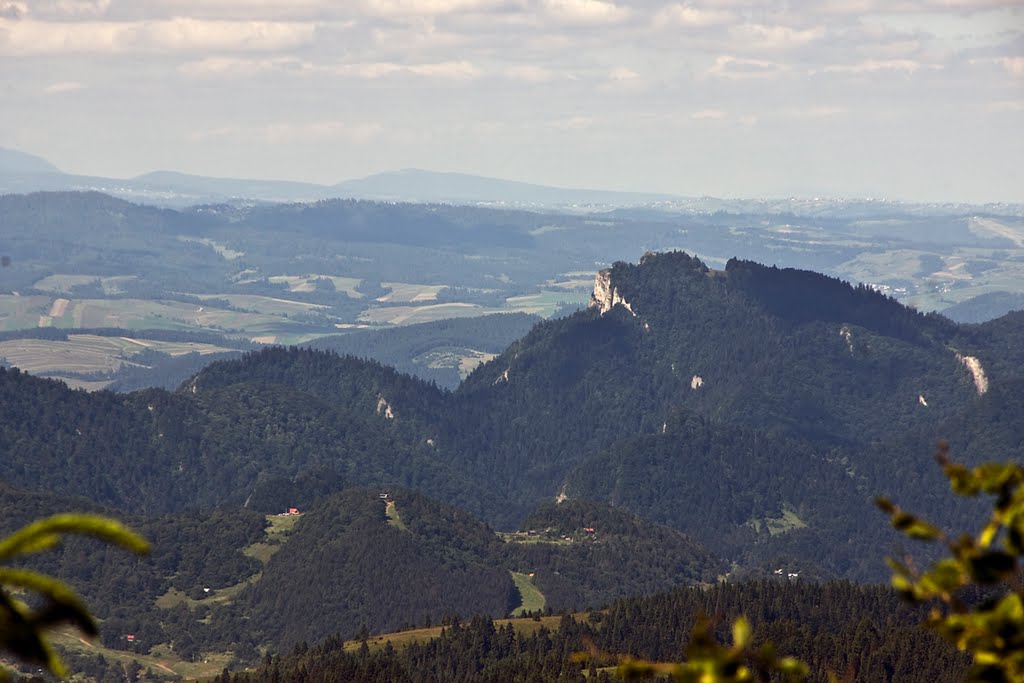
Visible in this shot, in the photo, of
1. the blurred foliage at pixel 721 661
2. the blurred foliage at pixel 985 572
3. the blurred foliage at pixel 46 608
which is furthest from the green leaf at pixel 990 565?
the blurred foliage at pixel 46 608

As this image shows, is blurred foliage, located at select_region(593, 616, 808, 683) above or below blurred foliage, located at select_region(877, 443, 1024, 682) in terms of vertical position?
below

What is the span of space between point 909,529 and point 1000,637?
1.98 m

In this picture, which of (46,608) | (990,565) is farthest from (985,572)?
(46,608)

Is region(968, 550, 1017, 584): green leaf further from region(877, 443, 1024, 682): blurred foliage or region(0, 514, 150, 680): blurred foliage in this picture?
region(0, 514, 150, 680): blurred foliage

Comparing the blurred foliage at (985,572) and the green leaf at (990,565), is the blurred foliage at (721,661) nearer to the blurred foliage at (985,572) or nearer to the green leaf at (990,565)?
the blurred foliage at (985,572)

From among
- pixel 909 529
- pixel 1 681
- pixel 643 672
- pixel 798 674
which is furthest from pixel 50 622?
pixel 909 529

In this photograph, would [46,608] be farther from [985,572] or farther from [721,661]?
[985,572]

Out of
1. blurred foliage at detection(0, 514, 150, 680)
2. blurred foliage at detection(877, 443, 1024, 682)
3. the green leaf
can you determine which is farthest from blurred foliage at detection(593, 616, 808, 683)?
blurred foliage at detection(0, 514, 150, 680)

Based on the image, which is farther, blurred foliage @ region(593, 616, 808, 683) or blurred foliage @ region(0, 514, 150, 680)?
blurred foliage @ region(593, 616, 808, 683)

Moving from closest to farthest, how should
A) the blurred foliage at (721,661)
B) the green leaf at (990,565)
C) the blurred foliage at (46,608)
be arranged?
the blurred foliage at (46,608)
the blurred foliage at (721,661)
the green leaf at (990,565)

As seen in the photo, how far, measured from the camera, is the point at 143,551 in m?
22.2

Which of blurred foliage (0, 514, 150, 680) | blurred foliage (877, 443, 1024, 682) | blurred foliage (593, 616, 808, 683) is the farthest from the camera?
blurred foliage (877, 443, 1024, 682)

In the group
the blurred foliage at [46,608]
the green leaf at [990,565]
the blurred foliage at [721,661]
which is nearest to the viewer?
the blurred foliage at [46,608]

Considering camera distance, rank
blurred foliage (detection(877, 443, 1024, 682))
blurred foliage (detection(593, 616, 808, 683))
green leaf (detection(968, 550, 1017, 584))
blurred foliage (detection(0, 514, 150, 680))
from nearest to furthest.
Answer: blurred foliage (detection(0, 514, 150, 680)), blurred foliage (detection(593, 616, 808, 683)), green leaf (detection(968, 550, 1017, 584)), blurred foliage (detection(877, 443, 1024, 682))
